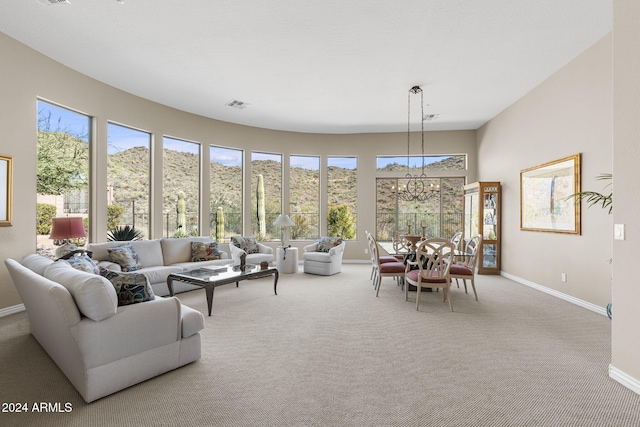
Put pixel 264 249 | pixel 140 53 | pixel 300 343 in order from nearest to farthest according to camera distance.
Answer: pixel 300 343 < pixel 140 53 < pixel 264 249

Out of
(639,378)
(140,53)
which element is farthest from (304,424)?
(140,53)

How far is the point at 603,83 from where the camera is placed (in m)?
4.30

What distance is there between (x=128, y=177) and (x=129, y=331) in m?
4.69

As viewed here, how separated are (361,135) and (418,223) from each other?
284cm

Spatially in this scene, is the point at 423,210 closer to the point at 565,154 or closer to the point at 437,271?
the point at 565,154

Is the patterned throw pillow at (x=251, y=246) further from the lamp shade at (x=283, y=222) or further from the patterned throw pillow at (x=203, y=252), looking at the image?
the patterned throw pillow at (x=203, y=252)

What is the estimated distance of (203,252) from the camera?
6.27 meters

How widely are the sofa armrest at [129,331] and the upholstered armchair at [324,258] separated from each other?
444cm

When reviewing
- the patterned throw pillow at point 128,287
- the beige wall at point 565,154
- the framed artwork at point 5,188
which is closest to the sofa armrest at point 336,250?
the beige wall at point 565,154

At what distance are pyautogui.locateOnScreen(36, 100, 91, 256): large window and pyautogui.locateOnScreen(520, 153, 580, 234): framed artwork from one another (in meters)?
7.43

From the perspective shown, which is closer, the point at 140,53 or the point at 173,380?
the point at 173,380

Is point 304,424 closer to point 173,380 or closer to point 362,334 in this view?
point 173,380

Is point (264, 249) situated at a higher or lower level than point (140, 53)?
lower

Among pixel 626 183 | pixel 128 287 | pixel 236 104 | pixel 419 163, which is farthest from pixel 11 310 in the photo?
pixel 419 163
